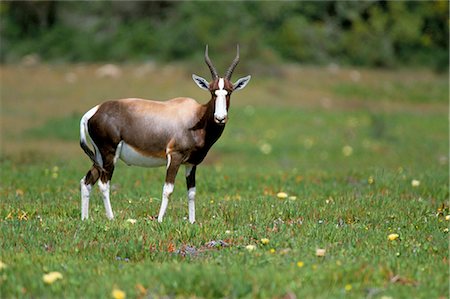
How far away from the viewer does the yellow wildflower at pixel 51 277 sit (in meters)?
6.71

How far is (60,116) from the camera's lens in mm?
29859

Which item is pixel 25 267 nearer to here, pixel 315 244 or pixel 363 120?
pixel 315 244

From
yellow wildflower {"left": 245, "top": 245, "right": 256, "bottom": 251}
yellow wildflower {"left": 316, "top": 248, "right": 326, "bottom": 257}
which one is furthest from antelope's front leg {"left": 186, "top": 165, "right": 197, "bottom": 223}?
yellow wildflower {"left": 316, "top": 248, "right": 326, "bottom": 257}

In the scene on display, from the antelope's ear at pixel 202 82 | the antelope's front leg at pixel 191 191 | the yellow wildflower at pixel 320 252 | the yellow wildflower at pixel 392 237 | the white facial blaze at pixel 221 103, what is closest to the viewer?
the yellow wildflower at pixel 320 252

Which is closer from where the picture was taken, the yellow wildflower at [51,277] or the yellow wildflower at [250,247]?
the yellow wildflower at [51,277]

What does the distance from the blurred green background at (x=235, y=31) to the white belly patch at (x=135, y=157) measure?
97.6ft

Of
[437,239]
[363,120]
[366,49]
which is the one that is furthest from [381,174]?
[366,49]

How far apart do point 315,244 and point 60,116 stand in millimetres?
22958

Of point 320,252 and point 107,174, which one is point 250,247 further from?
point 107,174

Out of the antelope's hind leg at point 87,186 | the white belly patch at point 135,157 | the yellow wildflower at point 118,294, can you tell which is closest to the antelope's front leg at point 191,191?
the white belly patch at point 135,157

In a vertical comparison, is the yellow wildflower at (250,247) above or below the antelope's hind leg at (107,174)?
below

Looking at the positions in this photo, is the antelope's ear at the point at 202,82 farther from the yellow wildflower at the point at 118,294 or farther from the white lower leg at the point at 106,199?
the yellow wildflower at the point at 118,294

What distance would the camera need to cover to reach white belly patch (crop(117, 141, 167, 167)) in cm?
1017

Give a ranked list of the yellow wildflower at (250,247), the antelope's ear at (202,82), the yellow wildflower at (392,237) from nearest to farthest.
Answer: the yellow wildflower at (250,247) → the yellow wildflower at (392,237) → the antelope's ear at (202,82)
